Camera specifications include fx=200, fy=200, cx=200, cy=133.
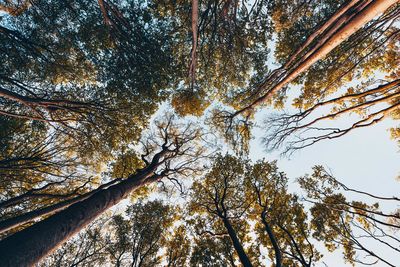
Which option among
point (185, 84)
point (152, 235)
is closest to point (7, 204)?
point (185, 84)

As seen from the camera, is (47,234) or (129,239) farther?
(129,239)

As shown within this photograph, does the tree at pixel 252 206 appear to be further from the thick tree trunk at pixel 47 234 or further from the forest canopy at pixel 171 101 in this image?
the thick tree trunk at pixel 47 234

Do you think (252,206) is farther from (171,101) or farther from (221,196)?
(171,101)

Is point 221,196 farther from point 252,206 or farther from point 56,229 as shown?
point 56,229

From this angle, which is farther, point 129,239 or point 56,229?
point 129,239

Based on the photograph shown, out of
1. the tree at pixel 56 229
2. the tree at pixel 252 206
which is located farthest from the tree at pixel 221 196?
the tree at pixel 56 229

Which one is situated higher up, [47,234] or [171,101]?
[171,101]

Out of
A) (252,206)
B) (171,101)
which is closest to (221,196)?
(252,206)

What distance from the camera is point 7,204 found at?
4.31 metres

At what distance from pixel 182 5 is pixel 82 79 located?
158 inches

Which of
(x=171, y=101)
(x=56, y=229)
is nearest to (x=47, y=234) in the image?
(x=56, y=229)

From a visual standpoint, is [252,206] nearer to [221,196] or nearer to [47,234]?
[221,196]

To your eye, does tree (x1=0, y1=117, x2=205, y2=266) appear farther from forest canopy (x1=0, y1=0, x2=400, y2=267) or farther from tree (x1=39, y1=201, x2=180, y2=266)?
tree (x1=39, y1=201, x2=180, y2=266)

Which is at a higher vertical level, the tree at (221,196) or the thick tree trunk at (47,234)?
the tree at (221,196)
